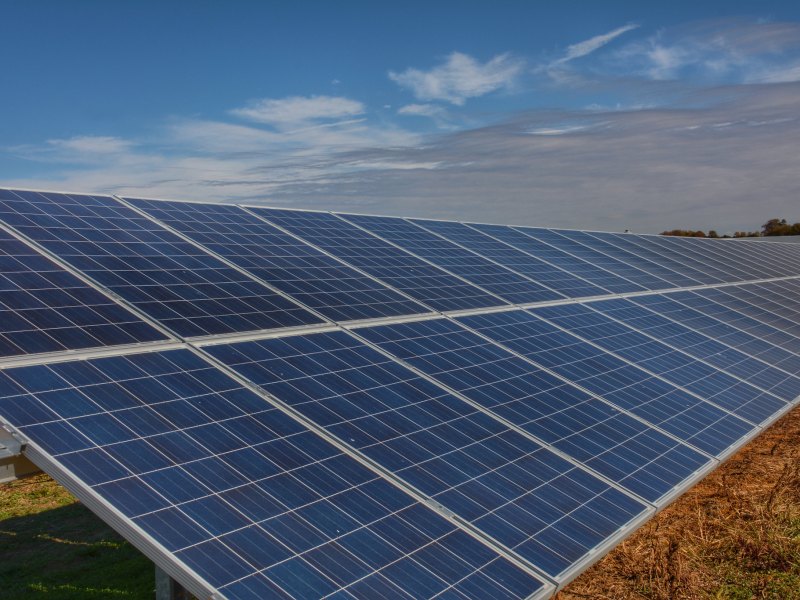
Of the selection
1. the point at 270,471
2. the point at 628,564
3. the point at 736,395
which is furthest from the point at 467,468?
the point at 736,395

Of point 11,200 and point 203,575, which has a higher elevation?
point 11,200

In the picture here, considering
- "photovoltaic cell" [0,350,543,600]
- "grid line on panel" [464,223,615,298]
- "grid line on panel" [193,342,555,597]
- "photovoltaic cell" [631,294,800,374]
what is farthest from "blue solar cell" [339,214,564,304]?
"photovoltaic cell" [0,350,543,600]

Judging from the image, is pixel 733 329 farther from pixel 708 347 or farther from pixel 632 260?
pixel 632 260

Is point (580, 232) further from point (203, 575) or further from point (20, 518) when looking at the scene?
point (203, 575)

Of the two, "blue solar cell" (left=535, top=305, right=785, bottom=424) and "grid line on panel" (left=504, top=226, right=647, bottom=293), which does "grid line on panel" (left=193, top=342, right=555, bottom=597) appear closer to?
"blue solar cell" (left=535, top=305, right=785, bottom=424)

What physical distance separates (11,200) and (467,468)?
451 inches

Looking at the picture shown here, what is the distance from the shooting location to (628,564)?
1245cm

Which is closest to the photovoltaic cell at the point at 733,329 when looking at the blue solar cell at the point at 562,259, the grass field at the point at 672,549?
the blue solar cell at the point at 562,259

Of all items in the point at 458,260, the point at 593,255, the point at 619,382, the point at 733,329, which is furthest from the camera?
the point at 593,255

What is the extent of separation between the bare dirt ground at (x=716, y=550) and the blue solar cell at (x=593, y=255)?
11580mm

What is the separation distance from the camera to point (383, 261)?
19.9 meters

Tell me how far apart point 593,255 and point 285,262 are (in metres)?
16.9

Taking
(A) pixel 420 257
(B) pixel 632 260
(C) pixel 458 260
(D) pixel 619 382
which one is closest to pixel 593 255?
(B) pixel 632 260

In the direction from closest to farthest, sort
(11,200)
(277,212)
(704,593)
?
(704,593) → (11,200) → (277,212)
